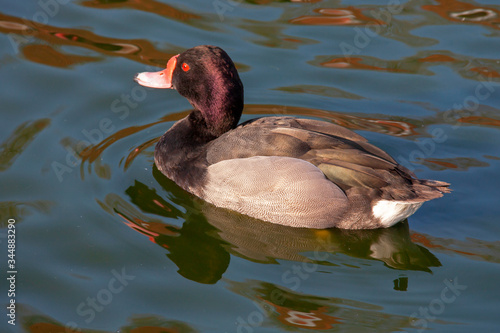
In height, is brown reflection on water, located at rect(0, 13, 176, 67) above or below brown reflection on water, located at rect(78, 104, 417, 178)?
above

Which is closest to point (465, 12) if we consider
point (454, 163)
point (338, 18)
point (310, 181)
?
point (338, 18)

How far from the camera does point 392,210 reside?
22.4ft

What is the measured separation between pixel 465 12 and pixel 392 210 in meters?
5.46

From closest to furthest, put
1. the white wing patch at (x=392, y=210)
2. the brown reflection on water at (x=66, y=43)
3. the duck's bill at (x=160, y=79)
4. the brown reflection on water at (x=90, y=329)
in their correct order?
the brown reflection on water at (x=90, y=329)
the white wing patch at (x=392, y=210)
the duck's bill at (x=160, y=79)
the brown reflection on water at (x=66, y=43)

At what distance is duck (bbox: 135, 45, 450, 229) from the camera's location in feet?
22.5

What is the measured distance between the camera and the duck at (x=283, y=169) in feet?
22.5

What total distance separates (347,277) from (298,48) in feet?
15.8

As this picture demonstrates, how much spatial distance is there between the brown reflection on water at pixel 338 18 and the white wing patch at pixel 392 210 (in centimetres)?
464

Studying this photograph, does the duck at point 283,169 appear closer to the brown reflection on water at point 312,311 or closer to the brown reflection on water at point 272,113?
the brown reflection on water at point 272,113

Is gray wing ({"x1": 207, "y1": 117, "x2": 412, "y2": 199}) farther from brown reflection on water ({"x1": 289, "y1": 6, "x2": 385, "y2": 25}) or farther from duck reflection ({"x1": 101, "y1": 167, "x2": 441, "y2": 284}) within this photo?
brown reflection on water ({"x1": 289, "y1": 6, "x2": 385, "y2": 25})

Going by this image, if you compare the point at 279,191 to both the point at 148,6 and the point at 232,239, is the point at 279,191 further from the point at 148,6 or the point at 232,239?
the point at 148,6

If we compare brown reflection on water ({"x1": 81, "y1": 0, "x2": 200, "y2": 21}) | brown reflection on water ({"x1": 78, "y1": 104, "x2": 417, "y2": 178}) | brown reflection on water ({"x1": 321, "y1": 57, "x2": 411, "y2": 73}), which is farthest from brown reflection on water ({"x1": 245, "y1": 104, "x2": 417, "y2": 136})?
brown reflection on water ({"x1": 81, "y1": 0, "x2": 200, "y2": 21})

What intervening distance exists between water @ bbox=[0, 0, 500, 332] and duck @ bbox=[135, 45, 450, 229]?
0.64ft

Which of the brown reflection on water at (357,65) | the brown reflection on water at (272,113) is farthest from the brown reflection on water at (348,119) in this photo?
the brown reflection on water at (357,65)
